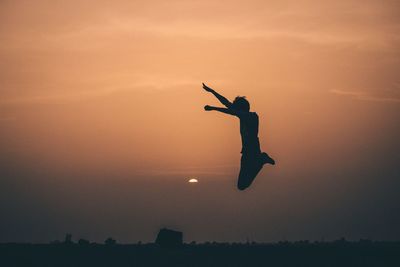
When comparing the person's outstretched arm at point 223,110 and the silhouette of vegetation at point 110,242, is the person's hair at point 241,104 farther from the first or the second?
the silhouette of vegetation at point 110,242

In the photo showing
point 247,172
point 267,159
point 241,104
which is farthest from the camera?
point 267,159

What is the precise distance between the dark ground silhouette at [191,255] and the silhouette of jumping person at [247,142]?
8.15m

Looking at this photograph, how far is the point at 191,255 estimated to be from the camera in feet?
110

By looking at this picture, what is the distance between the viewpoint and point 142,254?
3344 cm

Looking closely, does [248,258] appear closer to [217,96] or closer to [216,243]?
[216,243]

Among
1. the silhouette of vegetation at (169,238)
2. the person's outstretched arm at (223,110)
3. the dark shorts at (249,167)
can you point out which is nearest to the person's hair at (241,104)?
the person's outstretched arm at (223,110)

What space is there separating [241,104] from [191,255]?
11236mm

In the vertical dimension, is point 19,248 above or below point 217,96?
below

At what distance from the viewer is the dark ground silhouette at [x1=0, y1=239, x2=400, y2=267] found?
106 ft

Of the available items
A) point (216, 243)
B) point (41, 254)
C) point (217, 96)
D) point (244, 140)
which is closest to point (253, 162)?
point (244, 140)

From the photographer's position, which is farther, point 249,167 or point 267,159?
point 267,159

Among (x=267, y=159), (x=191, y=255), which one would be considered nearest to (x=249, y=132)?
(x=267, y=159)

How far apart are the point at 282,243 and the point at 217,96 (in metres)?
17.4

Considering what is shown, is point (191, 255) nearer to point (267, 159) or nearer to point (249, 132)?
point (267, 159)
